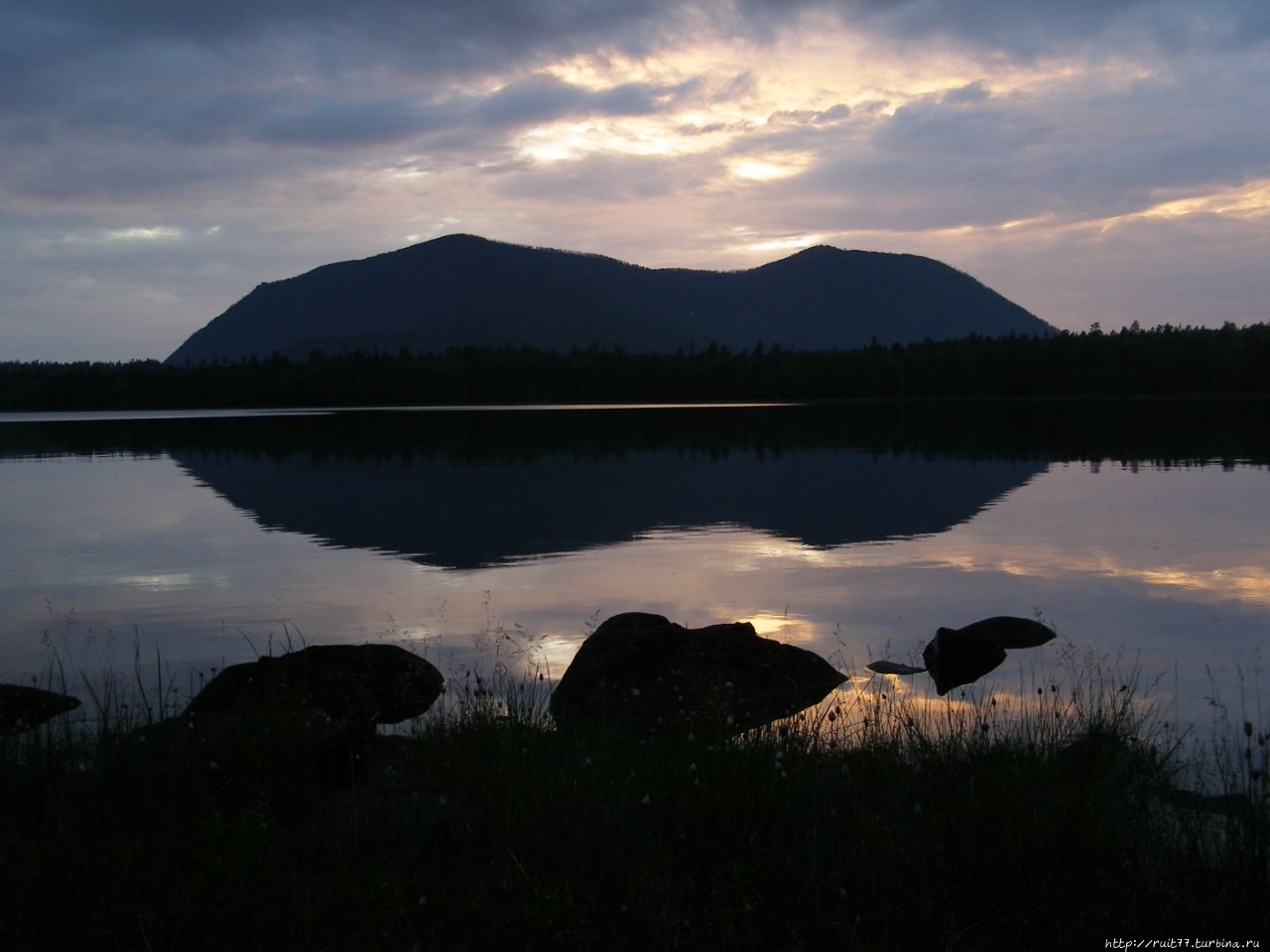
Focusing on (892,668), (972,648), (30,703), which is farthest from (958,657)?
(30,703)

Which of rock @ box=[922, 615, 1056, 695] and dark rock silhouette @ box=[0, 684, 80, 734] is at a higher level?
dark rock silhouette @ box=[0, 684, 80, 734]

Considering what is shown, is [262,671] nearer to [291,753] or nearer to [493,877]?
[291,753]

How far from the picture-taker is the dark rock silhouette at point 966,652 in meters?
14.7

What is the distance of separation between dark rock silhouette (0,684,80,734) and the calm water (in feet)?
5.20

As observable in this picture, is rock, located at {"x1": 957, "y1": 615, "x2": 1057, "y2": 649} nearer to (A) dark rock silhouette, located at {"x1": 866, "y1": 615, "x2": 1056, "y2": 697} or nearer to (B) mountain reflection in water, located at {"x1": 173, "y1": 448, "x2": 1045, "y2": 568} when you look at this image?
(A) dark rock silhouette, located at {"x1": 866, "y1": 615, "x2": 1056, "y2": 697}

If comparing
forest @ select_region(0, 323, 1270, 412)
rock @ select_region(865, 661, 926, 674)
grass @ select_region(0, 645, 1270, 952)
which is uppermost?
forest @ select_region(0, 323, 1270, 412)

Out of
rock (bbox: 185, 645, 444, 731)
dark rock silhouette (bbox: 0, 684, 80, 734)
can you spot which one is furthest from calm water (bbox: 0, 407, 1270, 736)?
dark rock silhouette (bbox: 0, 684, 80, 734)

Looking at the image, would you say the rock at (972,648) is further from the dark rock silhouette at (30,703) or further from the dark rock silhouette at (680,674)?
the dark rock silhouette at (30,703)

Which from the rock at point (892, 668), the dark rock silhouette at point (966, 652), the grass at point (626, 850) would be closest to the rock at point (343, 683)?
the grass at point (626, 850)

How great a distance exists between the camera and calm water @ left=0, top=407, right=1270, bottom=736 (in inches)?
692

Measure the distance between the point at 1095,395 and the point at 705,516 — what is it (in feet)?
498

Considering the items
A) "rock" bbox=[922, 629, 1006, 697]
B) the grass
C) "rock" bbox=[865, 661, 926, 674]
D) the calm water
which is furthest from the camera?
the calm water

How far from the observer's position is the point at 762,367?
191m

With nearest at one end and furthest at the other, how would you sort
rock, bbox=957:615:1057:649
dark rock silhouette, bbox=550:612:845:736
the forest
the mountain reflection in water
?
dark rock silhouette, bbox=550:612:845:736 < rock, bbox=957:615:1057:649 < the mountain reflection in water < the forest
